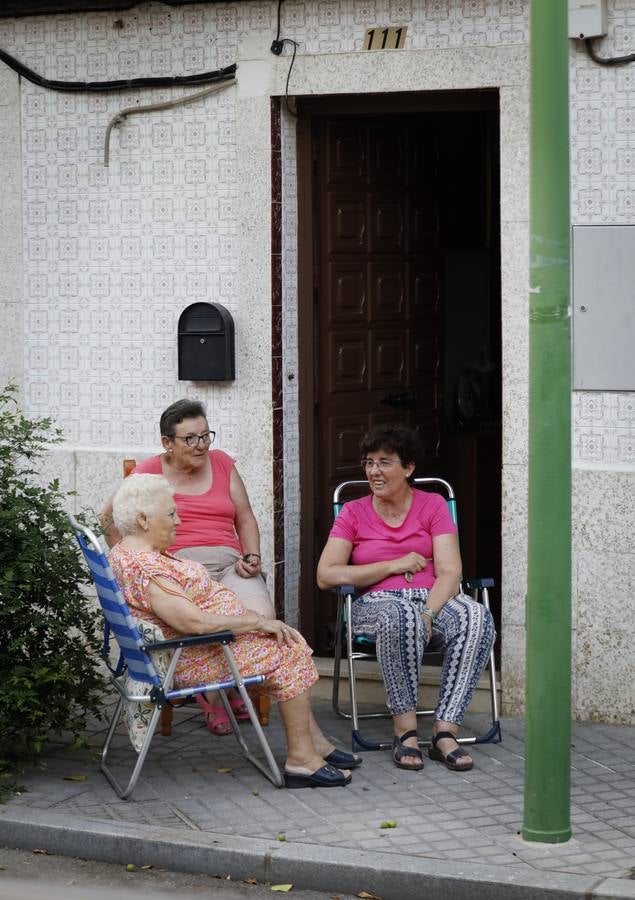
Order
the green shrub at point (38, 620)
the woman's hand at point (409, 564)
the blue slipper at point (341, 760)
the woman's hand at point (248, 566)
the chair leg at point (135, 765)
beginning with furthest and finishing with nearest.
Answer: the woman's hand at point (248, 566), the woman's hand at point (409, 564), the blue slipper at point (341, 760), the green shrub at point (38, 620), the chair leg at point (135, 765)

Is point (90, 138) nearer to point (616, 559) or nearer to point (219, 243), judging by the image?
point (219, 243)

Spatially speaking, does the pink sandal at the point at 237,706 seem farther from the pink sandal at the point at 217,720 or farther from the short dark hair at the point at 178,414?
the short dark hair at the point at 178,414

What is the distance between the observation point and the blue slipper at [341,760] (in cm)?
664

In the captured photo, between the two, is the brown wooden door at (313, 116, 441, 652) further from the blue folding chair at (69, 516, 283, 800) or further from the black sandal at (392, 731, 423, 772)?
the blue folding chair at (69, 516, 283, 800)

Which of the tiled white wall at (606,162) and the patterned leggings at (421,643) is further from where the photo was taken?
the tiled white wall at (606,162)

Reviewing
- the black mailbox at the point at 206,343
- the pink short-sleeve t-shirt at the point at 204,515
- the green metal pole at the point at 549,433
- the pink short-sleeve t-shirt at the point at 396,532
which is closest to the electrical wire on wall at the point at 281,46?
the black mailbox at the point at 206,343

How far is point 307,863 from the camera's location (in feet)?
18.1

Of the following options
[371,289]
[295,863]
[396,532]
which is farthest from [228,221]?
[295,863]

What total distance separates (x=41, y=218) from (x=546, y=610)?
4.18 meters

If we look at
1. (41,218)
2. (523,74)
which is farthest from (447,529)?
(41,218)

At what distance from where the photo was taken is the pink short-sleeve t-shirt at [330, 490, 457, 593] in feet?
23.6

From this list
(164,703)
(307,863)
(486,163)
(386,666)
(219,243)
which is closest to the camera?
(307,863)

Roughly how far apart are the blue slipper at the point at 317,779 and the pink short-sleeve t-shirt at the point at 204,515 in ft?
4.68

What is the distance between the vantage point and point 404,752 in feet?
22.0
